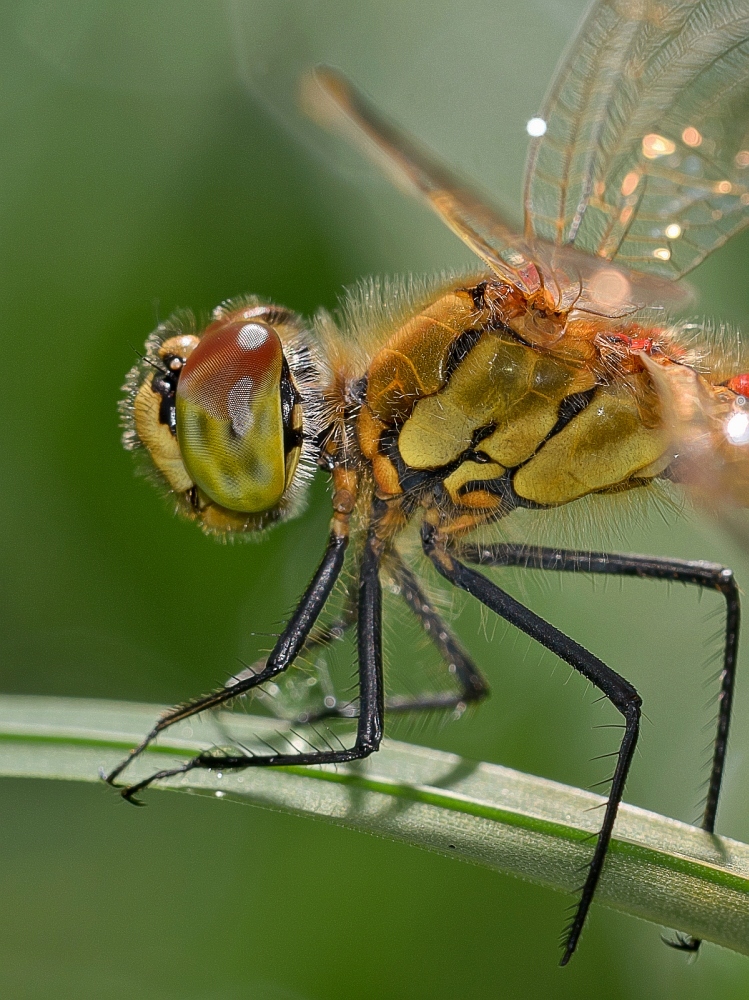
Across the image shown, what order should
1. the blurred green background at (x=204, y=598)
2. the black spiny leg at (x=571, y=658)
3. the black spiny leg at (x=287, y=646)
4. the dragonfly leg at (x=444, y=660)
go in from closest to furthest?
1. the black spiny leg at (x=571, y=658)
2. the black spiny leg at (x=287, y=646)
3. the dragonfly leg at (x=444, y=660)
4. the blurred green background at (x=204, y=598)

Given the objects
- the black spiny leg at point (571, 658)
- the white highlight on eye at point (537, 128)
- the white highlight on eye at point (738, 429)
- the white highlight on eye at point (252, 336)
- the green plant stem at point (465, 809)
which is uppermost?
the white highlight on eye at point (537, 128)

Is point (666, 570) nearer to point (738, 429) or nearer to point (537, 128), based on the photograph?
point (738, 429)

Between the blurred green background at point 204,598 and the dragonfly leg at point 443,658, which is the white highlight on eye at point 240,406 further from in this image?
the blurred green background at point 204,598

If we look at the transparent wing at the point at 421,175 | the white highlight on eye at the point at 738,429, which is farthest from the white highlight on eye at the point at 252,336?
the white highlight on eye at the point at 738,429

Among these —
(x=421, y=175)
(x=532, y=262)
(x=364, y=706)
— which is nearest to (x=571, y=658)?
(x=364, y=706)

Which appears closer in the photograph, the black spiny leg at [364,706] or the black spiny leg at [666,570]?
the black spiny leg at [364,706]

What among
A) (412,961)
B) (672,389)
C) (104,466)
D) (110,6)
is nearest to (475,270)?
(672,389)

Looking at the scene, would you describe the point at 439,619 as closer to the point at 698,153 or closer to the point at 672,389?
the point at 672,389

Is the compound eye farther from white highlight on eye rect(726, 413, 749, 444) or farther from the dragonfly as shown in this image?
white highlight on eye rect(726, 413, 749, 444)
